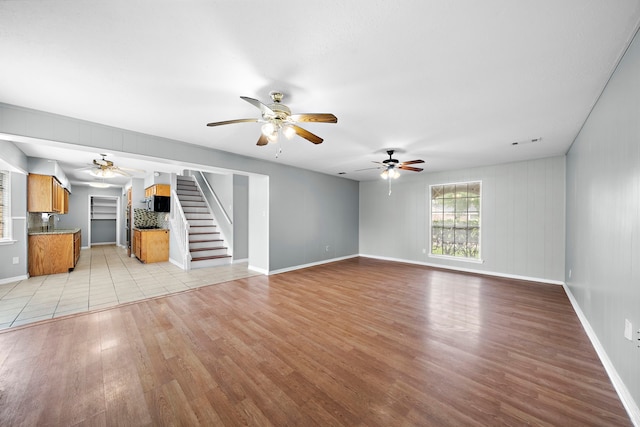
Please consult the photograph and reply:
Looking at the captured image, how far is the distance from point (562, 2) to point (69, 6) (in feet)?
9.27

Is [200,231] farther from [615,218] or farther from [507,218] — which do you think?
[507,218]

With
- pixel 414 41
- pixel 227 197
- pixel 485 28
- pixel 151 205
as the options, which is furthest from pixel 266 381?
pixel 151 205

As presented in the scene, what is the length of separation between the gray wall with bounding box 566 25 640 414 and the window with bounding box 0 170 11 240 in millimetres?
8525

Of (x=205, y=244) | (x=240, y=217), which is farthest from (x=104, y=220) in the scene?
(x=240, y=217)

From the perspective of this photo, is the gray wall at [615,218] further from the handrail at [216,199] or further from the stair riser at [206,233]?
the stair riser at [206,233]

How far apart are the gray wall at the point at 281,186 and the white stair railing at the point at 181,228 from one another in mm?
2071

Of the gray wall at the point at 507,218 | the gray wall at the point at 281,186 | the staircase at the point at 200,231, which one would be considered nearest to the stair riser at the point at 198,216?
the staircase at the point at 200,231

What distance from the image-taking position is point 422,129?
10.7 feet

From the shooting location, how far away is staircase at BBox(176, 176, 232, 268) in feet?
20.0

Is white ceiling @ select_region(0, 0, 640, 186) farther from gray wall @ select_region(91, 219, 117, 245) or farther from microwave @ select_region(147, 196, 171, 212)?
gray wall @ select_region(91, 219, 117, 245)

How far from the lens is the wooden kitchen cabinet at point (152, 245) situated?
6348mm

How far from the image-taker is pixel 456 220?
19.5 ft

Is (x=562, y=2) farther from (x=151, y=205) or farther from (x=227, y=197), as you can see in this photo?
(x=151, y=205)

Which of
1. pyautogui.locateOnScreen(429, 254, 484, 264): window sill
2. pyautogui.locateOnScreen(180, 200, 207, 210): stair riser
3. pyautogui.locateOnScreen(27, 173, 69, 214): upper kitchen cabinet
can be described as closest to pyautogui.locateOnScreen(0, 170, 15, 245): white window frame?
pyautogui.locateOnScreen(27, 173, 69, 214): upper kitchen cabinet
